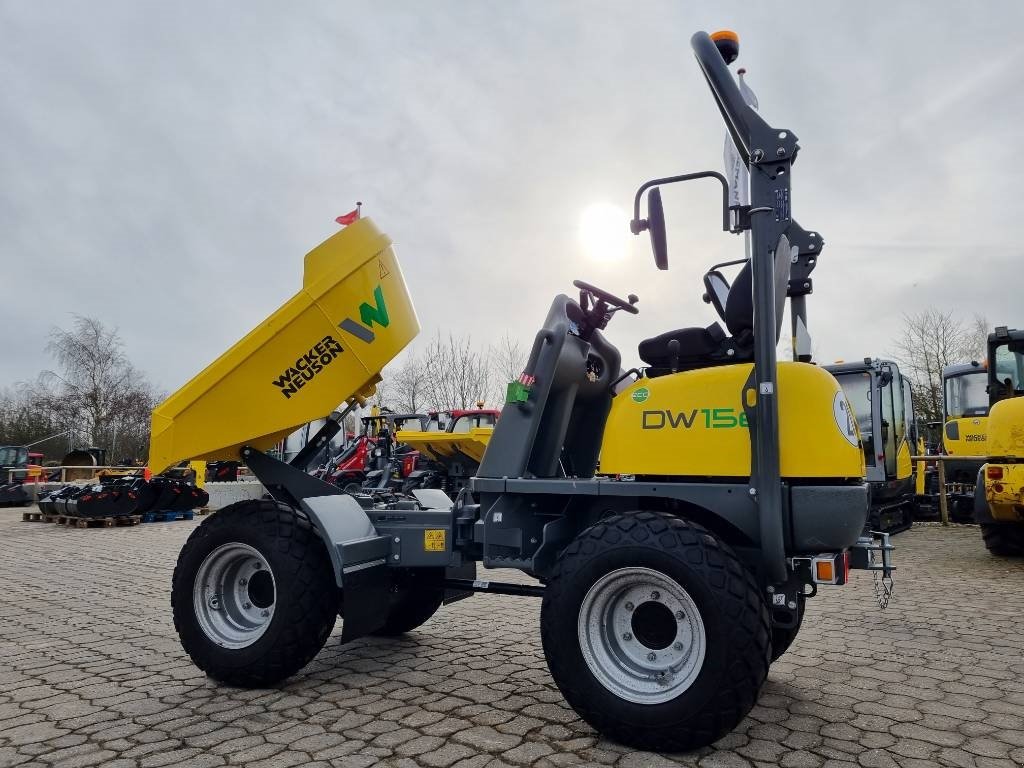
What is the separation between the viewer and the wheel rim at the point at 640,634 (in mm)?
3045

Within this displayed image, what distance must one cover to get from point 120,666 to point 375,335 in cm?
240

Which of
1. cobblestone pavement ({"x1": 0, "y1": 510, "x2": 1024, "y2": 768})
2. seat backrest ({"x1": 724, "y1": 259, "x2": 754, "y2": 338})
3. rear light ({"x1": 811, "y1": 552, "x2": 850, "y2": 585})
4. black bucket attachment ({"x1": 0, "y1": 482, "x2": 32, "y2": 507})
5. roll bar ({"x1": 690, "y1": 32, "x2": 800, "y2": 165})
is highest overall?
roll bar ({"x1": 690, "y1": 32, "x2": 800, "y2": 165})

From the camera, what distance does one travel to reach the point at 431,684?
397cm

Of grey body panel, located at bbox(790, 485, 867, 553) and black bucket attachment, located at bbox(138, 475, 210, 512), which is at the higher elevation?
grey body panel, located at bbox(790, 485, 867, 553)

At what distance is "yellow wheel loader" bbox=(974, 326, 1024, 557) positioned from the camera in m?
7.90

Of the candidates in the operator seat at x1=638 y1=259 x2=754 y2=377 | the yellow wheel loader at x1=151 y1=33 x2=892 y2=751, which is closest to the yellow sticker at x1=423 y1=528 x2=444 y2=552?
the yellow wheel loader at x1=151 y1=33 x2=892 y2=751

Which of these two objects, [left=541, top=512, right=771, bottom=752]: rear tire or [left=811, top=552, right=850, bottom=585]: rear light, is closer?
[left=541, top=512, right=771, bottom=752]: rear tire

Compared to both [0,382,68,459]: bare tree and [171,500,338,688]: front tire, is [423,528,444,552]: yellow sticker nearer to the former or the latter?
[171,500,338,688]: front tire

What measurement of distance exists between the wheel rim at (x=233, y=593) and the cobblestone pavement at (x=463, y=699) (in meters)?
0.30

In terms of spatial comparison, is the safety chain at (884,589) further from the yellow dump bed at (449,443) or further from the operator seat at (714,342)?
the yellow dump bed at (449,443)

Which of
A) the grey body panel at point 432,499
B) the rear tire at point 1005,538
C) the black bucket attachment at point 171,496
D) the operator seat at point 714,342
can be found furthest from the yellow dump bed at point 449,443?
the operator seat at point 714,342

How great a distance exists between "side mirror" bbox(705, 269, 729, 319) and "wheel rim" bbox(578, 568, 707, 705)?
1627mm

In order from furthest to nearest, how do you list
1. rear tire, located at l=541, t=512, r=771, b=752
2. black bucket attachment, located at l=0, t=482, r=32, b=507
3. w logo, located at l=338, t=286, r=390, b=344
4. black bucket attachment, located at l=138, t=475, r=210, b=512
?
black bucket attachment, located at l=0, t=482, r=32, b=507 → black bucket attachment, located at l=138, t=475, r=210, b=512 → w logo, located at l=338, t=286, r=390, b=344 → rear tire, located at l=541, t=512, r=771, b=752

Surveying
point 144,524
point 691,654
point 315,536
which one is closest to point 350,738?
point 315,536
